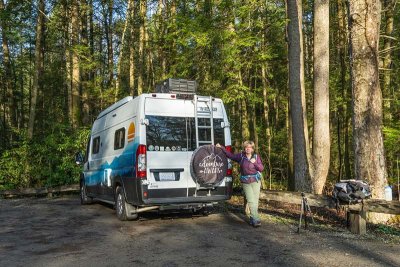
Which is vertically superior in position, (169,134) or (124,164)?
(169,134)

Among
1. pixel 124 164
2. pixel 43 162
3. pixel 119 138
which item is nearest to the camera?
pixel 124 164

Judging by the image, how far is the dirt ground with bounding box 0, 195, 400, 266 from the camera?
5781mm

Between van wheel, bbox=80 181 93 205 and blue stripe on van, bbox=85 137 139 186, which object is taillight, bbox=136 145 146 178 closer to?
blue stripe on van, bbox=85 137 139 186

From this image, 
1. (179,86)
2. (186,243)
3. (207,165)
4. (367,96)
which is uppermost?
(179,86)

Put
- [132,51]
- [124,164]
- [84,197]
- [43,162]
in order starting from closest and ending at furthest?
[124,164], [84,197], [43,162], [132,51]

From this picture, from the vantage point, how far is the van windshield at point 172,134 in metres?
8.53

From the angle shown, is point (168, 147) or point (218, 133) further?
point (218, 133)

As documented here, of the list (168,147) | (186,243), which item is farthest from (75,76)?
(186,243)

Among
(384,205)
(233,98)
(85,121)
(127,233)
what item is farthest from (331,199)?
(85,121)

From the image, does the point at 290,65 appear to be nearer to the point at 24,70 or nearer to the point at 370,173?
the point at 370,173

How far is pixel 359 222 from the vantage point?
7.51 m

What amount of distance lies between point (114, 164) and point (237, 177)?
24.7ft

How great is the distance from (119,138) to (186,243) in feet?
12.4

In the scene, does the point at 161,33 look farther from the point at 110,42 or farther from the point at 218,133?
the point at 218,133
